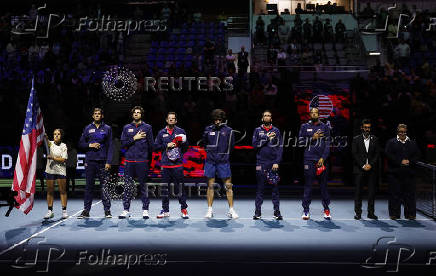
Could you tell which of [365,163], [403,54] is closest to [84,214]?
[365,163]

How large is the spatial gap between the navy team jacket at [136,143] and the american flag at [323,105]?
8.04m

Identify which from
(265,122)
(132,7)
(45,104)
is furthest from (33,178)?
(132,7)

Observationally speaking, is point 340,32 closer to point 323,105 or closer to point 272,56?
point 272,56

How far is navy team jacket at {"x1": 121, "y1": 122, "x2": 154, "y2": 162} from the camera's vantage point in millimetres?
10266

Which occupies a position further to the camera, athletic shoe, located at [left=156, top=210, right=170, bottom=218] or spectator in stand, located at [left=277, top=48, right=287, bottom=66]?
spectator in stand, located at [left=277, top=48, right=287, bottom=66]

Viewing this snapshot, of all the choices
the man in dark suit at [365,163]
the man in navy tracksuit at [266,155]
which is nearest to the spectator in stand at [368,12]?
the man in dark suit at [365,163]

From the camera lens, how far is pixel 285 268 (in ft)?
22.1

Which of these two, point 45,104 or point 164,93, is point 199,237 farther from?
point 45,104

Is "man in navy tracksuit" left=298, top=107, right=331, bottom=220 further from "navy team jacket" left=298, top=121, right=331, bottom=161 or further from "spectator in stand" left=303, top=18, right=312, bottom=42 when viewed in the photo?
"spectator in stand" left=303, top=18, right=312, bottom=42

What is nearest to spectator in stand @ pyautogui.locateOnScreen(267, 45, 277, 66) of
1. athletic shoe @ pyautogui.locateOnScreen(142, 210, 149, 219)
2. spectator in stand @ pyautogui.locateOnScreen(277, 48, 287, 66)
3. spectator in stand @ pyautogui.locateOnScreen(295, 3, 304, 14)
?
spectator in stand @ pyautogui.locateOnScreen(277, 48, 287, 66)

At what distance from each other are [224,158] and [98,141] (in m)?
2.47

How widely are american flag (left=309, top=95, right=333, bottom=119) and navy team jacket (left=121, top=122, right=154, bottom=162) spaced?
8.04 m

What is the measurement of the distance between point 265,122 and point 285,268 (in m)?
4.12

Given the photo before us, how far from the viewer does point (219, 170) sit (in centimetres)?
1053
